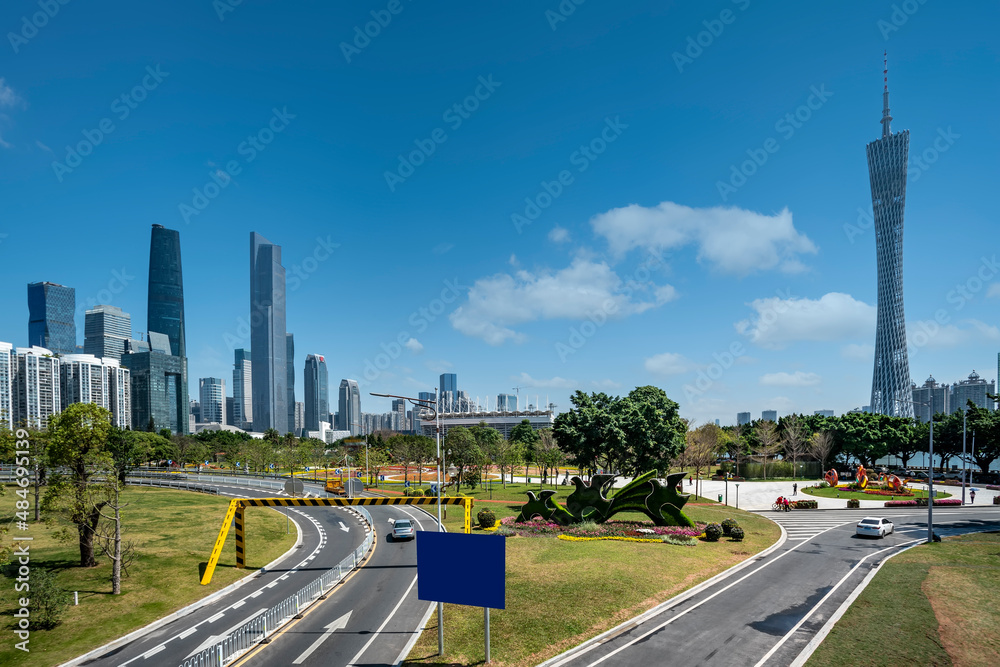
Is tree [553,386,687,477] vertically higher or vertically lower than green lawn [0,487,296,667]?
higher

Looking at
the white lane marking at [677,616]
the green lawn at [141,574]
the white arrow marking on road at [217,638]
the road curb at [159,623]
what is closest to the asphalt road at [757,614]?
the white lane marking at [677,616]

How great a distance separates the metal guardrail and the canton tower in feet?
525

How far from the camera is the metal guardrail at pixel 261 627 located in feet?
56.2

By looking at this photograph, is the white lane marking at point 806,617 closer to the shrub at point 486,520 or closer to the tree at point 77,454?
the shrub at point 486,520

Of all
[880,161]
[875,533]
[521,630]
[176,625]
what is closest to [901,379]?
[880,161]

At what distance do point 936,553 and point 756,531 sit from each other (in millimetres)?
10753

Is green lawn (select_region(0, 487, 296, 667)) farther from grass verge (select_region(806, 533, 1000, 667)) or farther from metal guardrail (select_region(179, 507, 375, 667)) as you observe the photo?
grass verge (select_region(806, 533, 1000, 667))

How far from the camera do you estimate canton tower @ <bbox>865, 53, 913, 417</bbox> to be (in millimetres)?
138375

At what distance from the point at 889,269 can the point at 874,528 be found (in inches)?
5344

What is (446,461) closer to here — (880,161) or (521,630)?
(521,630)

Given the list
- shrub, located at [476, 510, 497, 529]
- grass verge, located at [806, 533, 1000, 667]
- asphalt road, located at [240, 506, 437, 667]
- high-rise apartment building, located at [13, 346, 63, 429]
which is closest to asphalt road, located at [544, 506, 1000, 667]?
grass verge, located at [806, 533, 1000, 667]

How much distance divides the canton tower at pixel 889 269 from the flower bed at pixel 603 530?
13656cm

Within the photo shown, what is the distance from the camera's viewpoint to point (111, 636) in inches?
786

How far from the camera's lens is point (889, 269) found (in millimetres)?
141000
